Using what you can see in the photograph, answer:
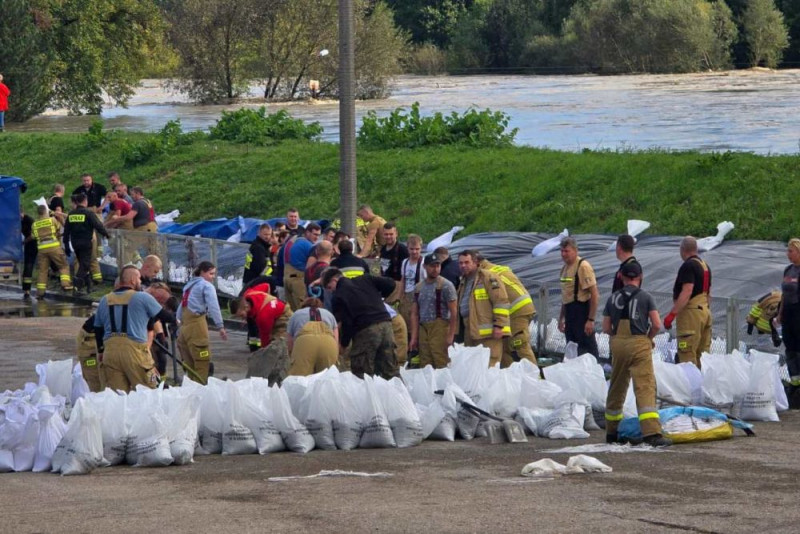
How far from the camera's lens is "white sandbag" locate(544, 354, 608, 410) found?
12.9 metres

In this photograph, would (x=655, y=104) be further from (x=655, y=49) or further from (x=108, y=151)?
(x=655, y=49)

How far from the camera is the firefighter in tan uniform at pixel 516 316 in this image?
15.1m

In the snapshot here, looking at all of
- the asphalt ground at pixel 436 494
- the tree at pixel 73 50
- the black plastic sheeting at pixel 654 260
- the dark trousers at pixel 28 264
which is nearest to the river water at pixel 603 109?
the tree at pixel 73 50

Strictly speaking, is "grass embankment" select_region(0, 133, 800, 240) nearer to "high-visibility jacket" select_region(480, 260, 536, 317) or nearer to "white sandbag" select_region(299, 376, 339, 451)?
"high-visibility jacket" select_region(480, 260, 536, 317)

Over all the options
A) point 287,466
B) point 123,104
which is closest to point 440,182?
point 287,466

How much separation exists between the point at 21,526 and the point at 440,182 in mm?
19853

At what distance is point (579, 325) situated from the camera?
A: 50.6 feet

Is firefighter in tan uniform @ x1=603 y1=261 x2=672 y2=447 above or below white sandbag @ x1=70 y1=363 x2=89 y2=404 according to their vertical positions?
above

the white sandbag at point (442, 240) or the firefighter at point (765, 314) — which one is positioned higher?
the firefighter at point (765, 314)

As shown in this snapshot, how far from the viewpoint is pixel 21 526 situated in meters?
8.88

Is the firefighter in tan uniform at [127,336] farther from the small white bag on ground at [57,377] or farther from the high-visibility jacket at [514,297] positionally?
the high-visibility jacket at [514,297]

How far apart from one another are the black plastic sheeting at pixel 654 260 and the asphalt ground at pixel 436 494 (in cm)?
533

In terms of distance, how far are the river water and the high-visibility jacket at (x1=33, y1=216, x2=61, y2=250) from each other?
11.7 meters

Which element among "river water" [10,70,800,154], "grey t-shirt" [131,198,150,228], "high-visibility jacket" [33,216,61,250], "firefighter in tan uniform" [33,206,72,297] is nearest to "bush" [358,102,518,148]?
"river water" [10,70,800,154]
